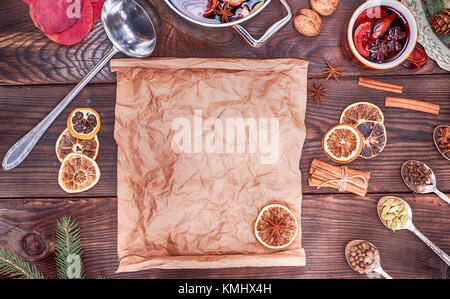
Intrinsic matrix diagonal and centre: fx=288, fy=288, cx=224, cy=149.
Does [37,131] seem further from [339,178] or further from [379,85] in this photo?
[379,85]

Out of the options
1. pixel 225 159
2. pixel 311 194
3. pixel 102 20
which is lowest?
pixel 311 194

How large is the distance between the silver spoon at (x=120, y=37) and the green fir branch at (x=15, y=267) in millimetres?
340

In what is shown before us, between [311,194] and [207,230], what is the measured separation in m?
0.42

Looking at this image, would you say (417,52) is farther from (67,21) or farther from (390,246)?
(67,21)

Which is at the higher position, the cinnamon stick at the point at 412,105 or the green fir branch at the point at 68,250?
the cinnamon stick at the point at 412,105

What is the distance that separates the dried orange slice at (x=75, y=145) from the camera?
109 cm

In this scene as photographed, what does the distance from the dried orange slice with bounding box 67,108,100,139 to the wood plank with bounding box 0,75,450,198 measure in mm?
36

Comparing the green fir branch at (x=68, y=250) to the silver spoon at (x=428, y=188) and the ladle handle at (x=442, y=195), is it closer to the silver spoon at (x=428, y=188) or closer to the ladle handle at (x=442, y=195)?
the silver spoon at (x=428, y=188)

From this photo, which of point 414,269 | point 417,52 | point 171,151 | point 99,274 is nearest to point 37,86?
point 171,151

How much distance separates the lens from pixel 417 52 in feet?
3.54

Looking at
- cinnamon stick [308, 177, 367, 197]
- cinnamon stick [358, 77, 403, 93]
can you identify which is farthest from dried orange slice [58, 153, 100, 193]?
cinnamon stick [358, 77, 403, 93]

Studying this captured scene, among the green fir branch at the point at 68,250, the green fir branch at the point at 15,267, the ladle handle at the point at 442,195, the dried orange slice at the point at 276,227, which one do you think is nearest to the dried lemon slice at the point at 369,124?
the ladle handle at the point at 442,195

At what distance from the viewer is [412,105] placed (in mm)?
1104

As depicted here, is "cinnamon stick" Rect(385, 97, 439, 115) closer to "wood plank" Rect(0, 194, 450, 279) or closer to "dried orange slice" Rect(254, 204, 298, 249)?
"wood plank" Rect(0, 194, 450, 279)
